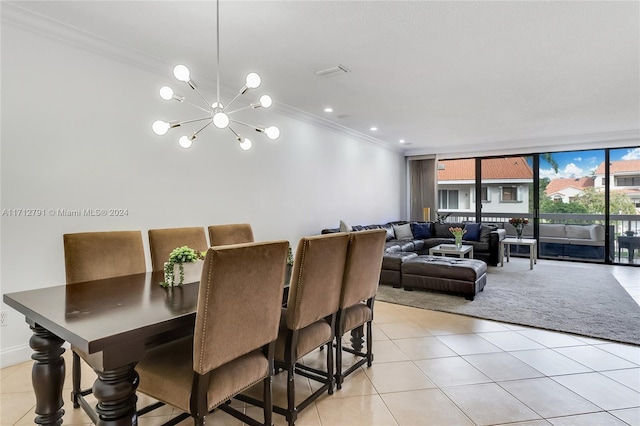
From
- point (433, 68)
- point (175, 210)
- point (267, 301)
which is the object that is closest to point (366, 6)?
point (433, 68)

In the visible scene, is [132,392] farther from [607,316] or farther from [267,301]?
[607,316]

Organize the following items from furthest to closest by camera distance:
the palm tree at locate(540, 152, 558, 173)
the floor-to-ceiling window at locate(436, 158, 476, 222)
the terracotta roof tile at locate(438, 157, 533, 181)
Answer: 1. the floor-to-ceiling window at locate(436, 158, 476, 222)
2. the terracotta roof tile at locate(438, 157, 533, 181)
3. the palm tree at locate(540, 152, 558, 173)

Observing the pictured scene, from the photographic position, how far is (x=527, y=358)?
2773 millimetres

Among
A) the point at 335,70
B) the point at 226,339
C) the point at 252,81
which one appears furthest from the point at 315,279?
the point at 335,70

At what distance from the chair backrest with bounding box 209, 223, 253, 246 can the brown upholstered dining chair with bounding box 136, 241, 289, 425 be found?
1.30 meters

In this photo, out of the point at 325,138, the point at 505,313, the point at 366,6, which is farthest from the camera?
the point at 325,138

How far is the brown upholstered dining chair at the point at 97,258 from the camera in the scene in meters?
2.09

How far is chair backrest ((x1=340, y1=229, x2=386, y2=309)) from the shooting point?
2.27 m

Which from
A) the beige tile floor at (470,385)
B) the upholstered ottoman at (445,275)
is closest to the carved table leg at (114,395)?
the beige tile floor at (470,385)

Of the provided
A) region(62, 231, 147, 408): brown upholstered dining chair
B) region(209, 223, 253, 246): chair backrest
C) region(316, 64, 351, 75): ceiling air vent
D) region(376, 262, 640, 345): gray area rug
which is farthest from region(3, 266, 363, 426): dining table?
region(376, 262, 640, 345): gray area rug

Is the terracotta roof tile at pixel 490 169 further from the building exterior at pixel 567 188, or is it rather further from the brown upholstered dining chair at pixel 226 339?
the brown upholstered dining chair at pixel 226 339

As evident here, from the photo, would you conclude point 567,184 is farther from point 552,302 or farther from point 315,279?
point 315,279

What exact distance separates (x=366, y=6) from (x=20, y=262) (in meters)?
3.25

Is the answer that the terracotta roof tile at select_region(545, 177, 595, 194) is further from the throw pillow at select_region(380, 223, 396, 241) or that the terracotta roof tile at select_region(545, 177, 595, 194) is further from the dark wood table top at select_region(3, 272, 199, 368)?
the dark wood table top at select_region(3, 272, 199, 368)
